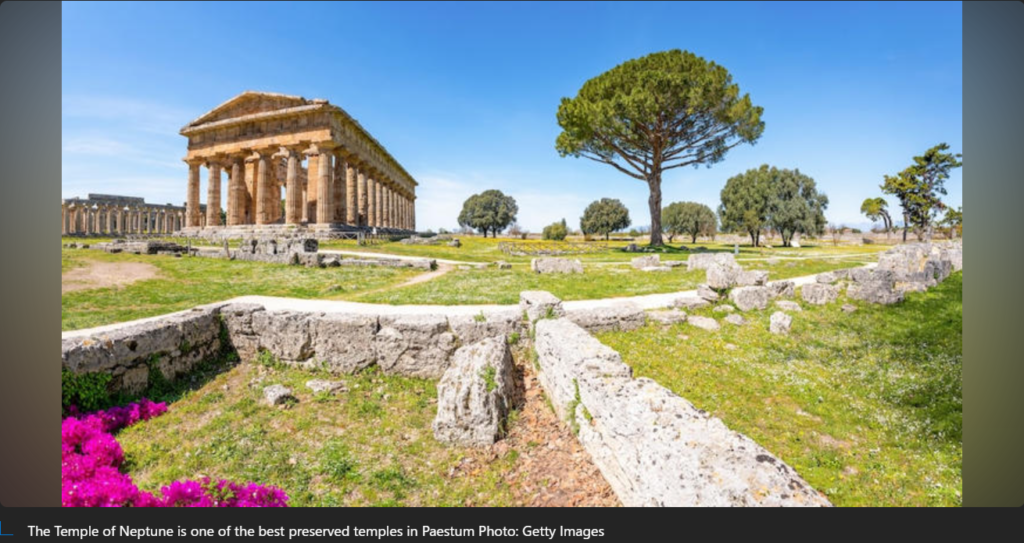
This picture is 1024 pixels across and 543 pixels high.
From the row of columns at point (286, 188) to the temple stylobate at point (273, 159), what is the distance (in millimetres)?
83

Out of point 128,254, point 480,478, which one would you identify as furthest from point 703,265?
point 128,254

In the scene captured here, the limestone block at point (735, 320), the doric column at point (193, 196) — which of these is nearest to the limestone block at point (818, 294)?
the limestone block at point (735, 320)

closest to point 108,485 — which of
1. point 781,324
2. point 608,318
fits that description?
point 608,318

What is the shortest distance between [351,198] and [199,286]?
31.1m

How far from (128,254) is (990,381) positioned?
92.4 ft

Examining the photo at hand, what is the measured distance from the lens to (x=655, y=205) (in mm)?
33531

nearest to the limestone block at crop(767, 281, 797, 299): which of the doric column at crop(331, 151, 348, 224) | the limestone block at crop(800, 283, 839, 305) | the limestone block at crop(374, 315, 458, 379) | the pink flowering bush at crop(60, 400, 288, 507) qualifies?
the limestone block at crop(800, 283, 839, 305)

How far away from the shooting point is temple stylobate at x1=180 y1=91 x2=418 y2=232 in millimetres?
34812

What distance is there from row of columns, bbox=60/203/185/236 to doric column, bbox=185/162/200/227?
1428 centimetres

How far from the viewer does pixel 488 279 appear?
48.6ft

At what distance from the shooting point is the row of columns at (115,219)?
163 ft

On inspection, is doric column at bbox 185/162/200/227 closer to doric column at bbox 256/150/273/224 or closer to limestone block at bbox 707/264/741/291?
doric column at bbox 256/150/273/224

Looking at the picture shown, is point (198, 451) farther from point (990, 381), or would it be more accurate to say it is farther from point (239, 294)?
point (990, 381)

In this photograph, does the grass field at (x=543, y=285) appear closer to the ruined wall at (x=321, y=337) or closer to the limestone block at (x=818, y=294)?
the ruined wall at (x=321, y=337)
